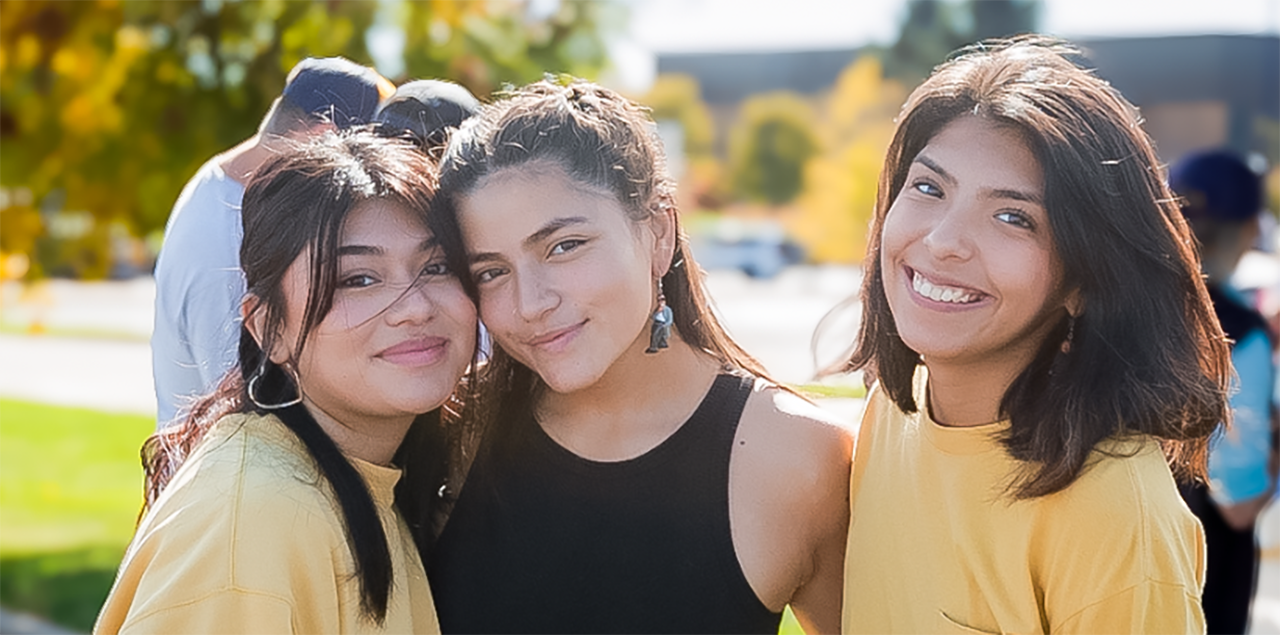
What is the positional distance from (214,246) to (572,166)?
0.94 metres

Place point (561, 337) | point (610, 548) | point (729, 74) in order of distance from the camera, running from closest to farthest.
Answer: point (561, 337), point (610, 548), point (729, 74)

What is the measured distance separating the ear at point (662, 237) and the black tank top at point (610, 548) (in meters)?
0.23

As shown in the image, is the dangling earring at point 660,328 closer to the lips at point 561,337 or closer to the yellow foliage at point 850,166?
the lips at point 561,337

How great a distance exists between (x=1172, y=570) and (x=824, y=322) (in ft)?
3.16

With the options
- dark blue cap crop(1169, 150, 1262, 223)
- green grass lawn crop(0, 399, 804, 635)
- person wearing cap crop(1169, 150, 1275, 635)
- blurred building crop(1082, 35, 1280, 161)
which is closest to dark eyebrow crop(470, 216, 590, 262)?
person wearing cap crop(1169, 150, 1275, 635)

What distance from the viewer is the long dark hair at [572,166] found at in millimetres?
2078

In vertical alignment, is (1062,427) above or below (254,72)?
below

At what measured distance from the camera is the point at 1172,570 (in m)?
1.64

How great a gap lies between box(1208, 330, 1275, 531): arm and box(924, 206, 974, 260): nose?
77.9 inches

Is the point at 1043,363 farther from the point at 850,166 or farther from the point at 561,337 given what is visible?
the point at 850,166

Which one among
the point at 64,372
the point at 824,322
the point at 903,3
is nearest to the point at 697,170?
the point at 903,3

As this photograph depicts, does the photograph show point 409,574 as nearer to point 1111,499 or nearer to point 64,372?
point 1111,499

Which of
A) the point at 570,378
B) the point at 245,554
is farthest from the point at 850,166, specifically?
the point at 245,554

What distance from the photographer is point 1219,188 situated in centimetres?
375
